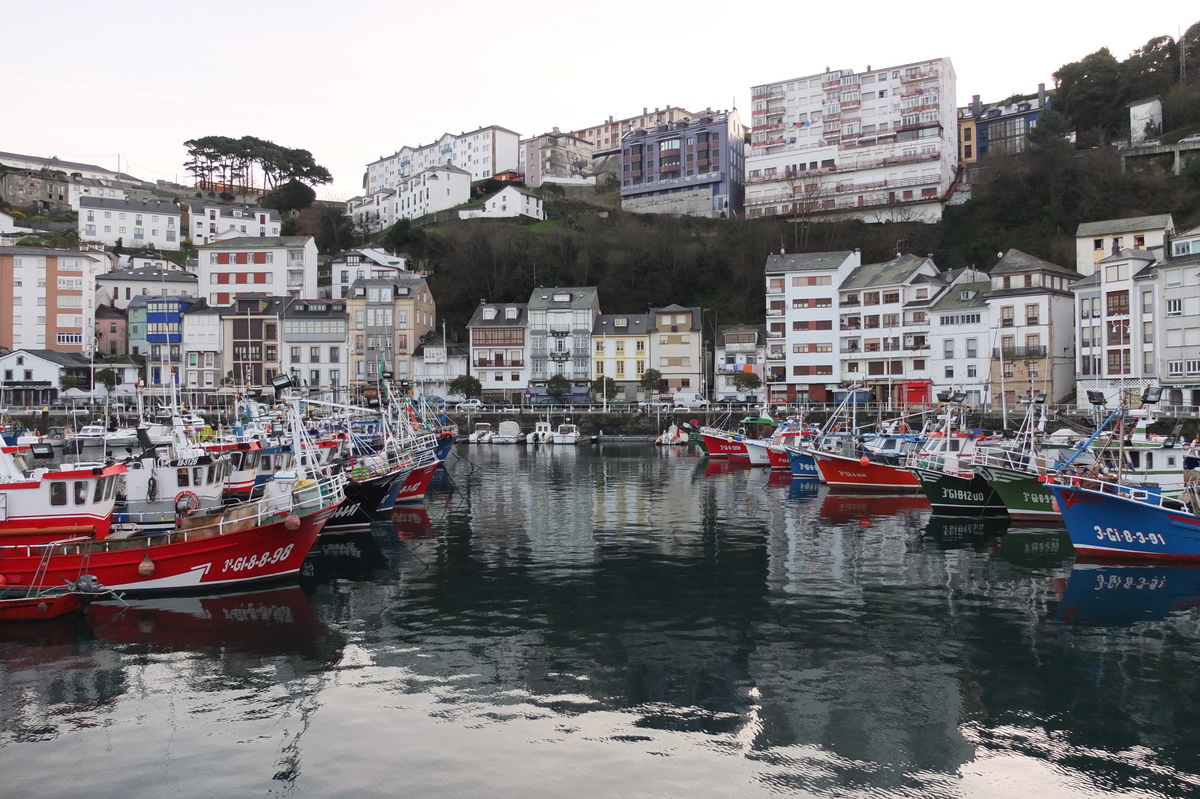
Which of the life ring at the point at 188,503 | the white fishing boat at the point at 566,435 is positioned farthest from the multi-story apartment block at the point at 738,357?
the life ring at the point at 188,503

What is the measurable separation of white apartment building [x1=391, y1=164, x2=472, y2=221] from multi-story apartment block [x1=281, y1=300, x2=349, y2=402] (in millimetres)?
34640

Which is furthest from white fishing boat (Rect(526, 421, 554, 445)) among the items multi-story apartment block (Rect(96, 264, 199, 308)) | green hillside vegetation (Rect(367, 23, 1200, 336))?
multi-story apartment block (Rect(96, 264, 199, 308))

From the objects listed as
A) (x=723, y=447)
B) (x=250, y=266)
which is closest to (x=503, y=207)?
(x=250, y=266)

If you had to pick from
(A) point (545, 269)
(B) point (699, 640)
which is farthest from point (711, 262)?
(B) point (699, 640)

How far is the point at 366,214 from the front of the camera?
13638cm

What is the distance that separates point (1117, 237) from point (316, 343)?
239 feet

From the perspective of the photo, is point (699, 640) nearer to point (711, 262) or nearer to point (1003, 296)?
point (1003, 296)

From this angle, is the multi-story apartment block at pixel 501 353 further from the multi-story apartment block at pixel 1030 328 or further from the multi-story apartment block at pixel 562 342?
the multi-story apartment block at pixel 1030 328

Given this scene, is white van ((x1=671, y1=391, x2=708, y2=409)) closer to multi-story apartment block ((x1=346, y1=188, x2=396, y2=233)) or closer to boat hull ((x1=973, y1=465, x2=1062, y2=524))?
boat hull ((x1=973, y1=465, x2=1062, y2=524))

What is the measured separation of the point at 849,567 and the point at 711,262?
7744 centimetres

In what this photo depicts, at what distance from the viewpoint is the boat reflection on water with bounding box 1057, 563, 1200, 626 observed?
69.4ft

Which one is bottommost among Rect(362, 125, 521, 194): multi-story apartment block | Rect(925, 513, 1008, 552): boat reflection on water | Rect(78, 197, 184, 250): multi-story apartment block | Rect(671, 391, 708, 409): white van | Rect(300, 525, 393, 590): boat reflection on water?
Rect(300, 525, 393, 590): boat reflection on water

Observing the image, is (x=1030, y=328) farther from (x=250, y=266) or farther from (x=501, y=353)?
(x=250, y=266)

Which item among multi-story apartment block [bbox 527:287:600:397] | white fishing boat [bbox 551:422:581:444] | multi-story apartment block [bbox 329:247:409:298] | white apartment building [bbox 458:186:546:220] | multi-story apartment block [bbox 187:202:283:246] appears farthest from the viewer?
white apartment building [bbox 458:186:546:220]
